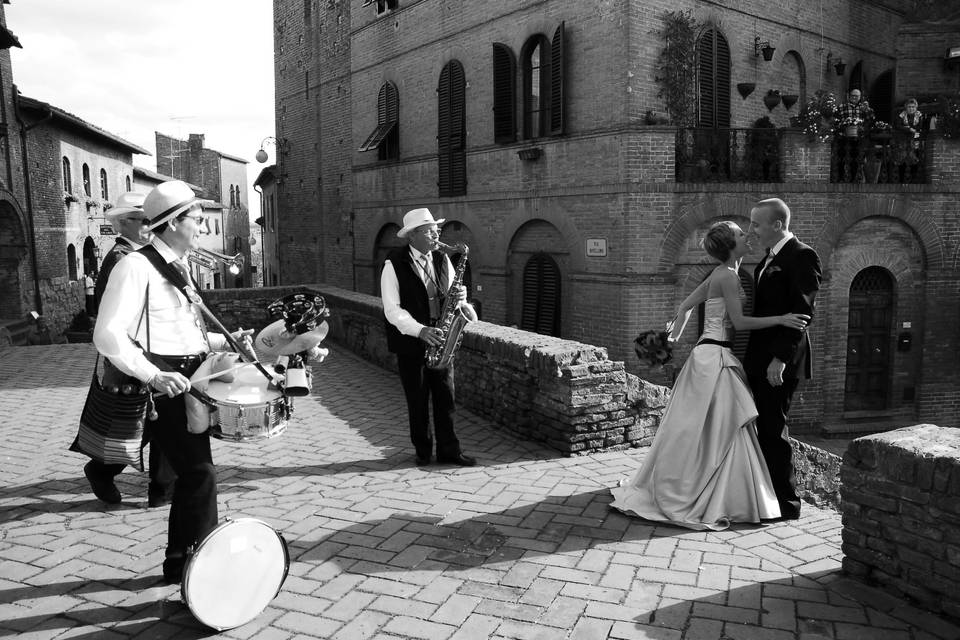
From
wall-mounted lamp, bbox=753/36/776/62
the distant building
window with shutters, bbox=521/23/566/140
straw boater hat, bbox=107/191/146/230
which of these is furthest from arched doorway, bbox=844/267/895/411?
the distant building

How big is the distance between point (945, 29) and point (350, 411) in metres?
15.9

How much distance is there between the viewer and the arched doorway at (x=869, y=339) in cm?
1419

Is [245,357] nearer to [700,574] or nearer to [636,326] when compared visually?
[700,574]

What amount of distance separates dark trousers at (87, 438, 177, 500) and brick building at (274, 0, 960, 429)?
922cm

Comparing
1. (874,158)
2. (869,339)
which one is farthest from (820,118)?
(869,339)

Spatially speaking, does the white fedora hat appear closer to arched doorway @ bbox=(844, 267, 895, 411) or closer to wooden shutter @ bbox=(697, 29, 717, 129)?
wooden shutter @ bbox=(697, 29, 717, 129)

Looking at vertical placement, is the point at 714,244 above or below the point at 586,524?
above

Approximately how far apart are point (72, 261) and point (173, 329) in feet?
81.2

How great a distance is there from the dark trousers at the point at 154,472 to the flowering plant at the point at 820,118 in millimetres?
11908

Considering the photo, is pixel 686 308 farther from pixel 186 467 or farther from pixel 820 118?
pixel 820 118

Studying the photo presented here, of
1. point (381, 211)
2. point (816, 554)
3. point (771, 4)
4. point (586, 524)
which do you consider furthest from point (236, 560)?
point (381, 211)

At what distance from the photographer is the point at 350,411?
27.4 feet

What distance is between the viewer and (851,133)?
1334cm

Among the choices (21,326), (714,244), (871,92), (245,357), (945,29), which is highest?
(945,29)
